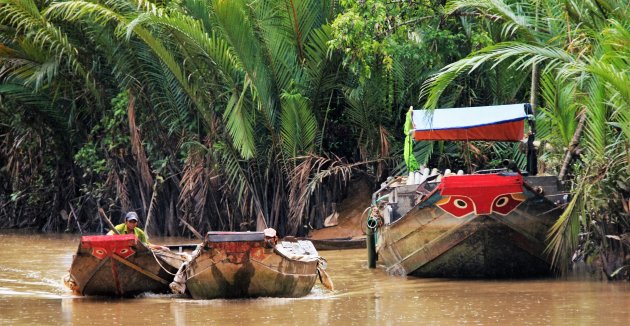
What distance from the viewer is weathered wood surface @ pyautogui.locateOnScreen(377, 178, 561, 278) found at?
14.7 metres

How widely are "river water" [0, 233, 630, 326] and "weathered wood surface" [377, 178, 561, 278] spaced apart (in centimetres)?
31

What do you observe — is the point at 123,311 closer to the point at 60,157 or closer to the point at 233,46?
the point at 233,46

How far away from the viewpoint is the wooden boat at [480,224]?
47.5ft

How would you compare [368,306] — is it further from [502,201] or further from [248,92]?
[248,92]

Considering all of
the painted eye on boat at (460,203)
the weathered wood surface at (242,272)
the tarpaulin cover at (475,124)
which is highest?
the tarpaulin cover at (475,124)

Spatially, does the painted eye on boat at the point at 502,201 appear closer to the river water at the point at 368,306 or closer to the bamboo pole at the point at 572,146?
the river water at the point at 368,306

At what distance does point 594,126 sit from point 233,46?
8.08 m

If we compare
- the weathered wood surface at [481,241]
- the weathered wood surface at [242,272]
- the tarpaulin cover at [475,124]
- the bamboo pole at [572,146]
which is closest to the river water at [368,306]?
the weathered wood surface at [242,272]

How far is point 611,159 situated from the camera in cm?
1347

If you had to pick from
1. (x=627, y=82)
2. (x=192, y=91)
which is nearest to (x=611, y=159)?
→ (x=627, y=82)

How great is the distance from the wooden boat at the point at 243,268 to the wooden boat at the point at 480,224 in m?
1.87

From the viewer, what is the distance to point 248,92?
21.2 meters

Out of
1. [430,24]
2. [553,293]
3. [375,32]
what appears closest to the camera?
[553,293]

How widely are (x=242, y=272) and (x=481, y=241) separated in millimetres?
3179
